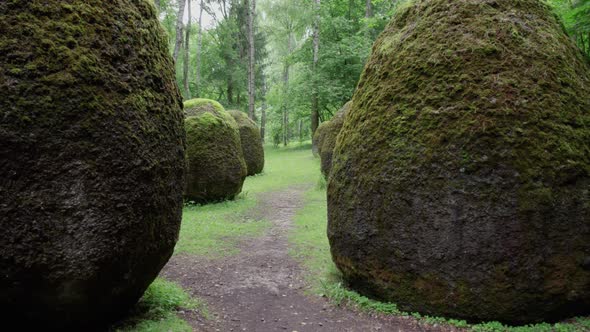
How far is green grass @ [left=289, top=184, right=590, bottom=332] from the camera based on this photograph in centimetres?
396

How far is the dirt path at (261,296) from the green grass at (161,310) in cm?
18

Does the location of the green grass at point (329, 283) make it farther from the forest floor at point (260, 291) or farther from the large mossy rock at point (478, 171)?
the large mossy rock at point (478, 171)

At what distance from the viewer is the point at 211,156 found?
10680 mm

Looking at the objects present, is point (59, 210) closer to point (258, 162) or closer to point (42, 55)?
point (42, 55)

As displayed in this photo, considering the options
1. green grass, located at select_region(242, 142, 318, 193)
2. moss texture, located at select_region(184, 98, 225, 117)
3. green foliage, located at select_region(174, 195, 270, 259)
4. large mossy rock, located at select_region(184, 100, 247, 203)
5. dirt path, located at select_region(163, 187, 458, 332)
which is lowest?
dirt path, located at select_region(163, 187, 458, 332)

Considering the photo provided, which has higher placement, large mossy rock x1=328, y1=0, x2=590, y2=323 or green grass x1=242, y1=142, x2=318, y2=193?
large mossy rock x1=328, y1=0, x2=590, y2=323

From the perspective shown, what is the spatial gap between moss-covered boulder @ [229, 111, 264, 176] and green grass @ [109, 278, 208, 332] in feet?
39.1

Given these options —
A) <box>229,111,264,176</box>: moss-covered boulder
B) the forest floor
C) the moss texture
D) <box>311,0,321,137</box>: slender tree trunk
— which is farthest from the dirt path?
<box>311,0,321,137</box>: slender tree trunk

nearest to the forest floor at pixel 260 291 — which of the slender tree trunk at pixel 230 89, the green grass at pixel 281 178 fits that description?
the green grass at pixel 281 178

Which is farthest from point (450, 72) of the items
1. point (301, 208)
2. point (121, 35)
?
point (301, 208)

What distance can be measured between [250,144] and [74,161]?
14.0 metres

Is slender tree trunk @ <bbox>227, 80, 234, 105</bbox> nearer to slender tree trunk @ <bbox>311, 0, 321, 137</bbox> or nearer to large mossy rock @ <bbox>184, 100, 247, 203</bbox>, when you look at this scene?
slender tree trunk @ <bbox>311, 0, 321, 137</bbox>

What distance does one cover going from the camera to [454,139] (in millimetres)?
4262

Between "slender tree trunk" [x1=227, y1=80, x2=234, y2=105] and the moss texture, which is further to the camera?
"slender tree trunk" [x1=227, y1=80, x2=234, y2=105]
